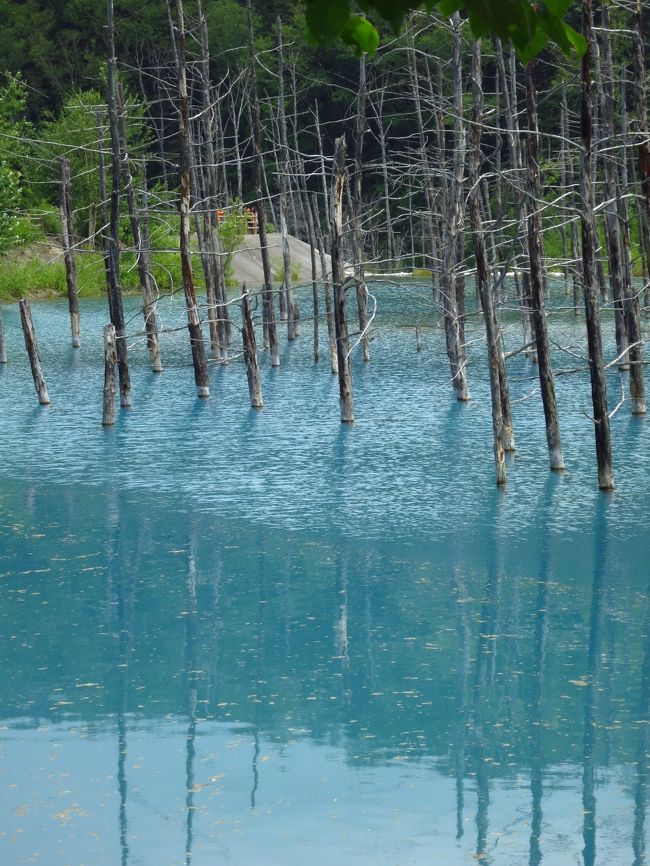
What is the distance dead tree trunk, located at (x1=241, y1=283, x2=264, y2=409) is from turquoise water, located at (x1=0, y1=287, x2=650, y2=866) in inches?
87.4

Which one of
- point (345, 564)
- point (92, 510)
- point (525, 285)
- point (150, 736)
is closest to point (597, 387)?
point (345, 564)

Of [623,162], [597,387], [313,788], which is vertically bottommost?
[313,788]

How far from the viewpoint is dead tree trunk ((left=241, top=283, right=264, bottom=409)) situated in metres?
24.8

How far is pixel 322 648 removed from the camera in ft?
39.4

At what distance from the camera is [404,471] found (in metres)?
19.5

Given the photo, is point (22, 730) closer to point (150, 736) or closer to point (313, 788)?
point (150, 736)

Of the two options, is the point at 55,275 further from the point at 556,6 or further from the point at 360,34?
the point at 556,6

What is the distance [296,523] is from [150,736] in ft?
22.5

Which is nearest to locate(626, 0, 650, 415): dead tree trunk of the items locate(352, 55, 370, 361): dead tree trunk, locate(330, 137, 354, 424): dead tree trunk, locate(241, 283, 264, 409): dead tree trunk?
locate(352, 55, 370, 361): dead tree trunk

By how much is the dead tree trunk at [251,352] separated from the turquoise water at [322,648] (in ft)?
7.28

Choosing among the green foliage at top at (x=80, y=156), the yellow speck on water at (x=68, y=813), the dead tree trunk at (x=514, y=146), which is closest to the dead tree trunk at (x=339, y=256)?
the dead tree trunk at (x=514, y=146)

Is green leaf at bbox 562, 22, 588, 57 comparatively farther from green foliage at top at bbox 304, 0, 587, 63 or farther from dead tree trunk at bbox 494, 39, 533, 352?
dead tree trunk at bbox 494, 39, 533, 352

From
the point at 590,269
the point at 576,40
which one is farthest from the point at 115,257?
the point at 576,40

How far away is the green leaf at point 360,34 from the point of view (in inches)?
180
